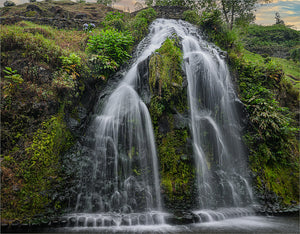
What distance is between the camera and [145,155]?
5.59 m

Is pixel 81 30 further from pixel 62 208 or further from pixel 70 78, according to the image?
pixel 62 208

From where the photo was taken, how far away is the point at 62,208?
178 inches

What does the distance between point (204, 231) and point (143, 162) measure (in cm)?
247

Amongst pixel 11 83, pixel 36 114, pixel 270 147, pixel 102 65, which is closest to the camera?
pixel 11 83

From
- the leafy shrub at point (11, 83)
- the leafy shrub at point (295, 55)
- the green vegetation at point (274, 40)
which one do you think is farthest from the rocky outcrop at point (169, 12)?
the leafy shrub at point (295, 55)

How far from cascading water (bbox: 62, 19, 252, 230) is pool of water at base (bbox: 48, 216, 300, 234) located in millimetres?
221

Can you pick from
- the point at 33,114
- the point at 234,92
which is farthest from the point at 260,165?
the point at 33,114

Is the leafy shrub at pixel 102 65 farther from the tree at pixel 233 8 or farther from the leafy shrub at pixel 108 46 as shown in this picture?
the tree at pixel 233 8

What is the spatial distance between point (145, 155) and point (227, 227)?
9.81 ft

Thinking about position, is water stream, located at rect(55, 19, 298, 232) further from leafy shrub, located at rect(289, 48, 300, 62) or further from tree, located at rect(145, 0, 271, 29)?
leafy shrub, located at rect(289, 48, 300, 62)

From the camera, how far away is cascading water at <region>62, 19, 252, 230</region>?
15.8 feet

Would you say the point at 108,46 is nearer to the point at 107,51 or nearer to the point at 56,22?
the point at 107,51

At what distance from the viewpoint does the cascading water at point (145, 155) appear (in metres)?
4.81

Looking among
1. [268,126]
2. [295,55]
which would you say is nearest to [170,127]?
[268,126]
